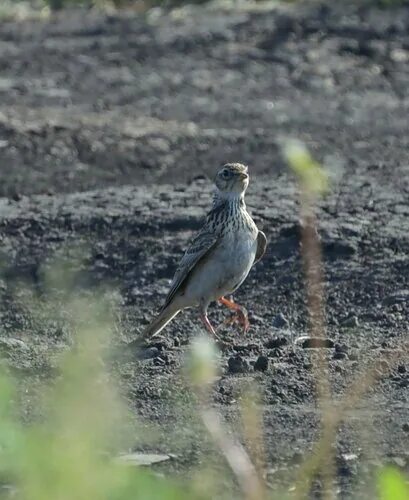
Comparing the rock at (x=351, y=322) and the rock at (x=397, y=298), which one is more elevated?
the rock at (x=397, y=298)

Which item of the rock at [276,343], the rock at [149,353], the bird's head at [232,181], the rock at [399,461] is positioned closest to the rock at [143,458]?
the rock at [399,461]

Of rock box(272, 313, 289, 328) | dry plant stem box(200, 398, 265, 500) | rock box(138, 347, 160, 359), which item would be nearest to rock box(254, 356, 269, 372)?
rock box(138, 347, 160, 359)

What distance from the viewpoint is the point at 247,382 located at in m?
9.99

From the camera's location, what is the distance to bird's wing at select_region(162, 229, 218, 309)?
1145cm

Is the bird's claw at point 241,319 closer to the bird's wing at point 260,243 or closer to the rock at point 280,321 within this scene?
the rock at point 280,321

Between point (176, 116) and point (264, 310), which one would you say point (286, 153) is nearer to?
point (264, 310)

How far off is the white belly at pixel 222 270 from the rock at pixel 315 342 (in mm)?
629

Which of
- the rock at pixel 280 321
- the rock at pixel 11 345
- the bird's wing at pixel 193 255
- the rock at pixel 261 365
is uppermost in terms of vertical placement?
the bird's wing at pixel 193 255

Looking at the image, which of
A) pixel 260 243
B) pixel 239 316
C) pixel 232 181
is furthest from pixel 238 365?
pixel 232 181

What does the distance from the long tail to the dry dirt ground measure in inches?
6.5

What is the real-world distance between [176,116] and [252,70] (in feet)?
9.71

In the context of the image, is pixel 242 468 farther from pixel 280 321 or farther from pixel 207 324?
pixel 280 321

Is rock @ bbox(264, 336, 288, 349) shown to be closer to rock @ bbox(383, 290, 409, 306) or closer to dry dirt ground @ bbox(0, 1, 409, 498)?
dry dirt ground @ bbox(0, 1, 409, 498)

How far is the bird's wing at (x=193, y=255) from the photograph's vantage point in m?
11.5
